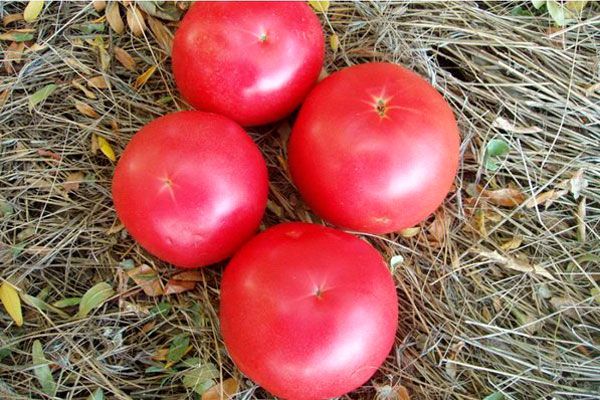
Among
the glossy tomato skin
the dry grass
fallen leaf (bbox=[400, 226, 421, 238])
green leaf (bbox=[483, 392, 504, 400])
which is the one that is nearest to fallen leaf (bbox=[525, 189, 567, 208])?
the dry grass

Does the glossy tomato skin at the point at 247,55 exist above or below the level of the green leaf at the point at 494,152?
above

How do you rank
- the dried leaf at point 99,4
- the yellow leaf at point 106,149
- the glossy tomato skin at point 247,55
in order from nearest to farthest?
1. the glossy tomato skin at point 247,55
2. the yellow leaf at point 106,149
3. the dried leaf at point 99,4

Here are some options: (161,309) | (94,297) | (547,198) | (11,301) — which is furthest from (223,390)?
(547,198)

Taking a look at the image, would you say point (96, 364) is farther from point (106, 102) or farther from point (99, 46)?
point (99, 46)

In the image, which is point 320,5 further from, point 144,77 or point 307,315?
point 307,315

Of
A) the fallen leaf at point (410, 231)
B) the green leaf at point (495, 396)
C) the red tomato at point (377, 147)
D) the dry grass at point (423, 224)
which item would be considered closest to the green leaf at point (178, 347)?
the dry grass at point (423, 224)

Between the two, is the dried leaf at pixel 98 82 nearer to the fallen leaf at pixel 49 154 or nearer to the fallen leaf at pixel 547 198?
the fallen leaf at pixel 49 154

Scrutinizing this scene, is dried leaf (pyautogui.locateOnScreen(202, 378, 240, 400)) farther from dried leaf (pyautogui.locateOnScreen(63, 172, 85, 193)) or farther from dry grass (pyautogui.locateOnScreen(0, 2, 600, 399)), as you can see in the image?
dried leaf (pyautogui.locateOnScreen(63, 172, 85, 193))
